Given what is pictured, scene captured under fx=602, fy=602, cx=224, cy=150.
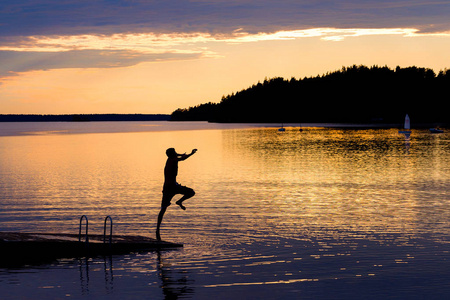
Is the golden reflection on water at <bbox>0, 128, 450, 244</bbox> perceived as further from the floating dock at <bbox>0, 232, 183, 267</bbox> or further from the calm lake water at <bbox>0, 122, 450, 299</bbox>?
the floating dock at <bbox>0, 232, 183, 267</bbox>

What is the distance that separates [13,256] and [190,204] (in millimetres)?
13894

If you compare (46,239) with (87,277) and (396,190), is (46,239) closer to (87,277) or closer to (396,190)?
(87,277)

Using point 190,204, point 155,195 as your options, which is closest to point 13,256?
point 190,204

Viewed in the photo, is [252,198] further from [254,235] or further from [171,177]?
[171,177]

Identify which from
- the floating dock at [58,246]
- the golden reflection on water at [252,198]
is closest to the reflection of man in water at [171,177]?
the floating dock at [58,246]

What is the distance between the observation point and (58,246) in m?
19.2

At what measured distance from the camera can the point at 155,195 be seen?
36.6 meters

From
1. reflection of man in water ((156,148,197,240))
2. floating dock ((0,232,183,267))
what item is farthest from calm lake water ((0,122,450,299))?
reflection of man in water ((156,148,197,240))

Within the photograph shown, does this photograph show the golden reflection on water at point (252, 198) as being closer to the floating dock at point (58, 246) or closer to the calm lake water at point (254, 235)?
the calm lake water at point (254, 235)

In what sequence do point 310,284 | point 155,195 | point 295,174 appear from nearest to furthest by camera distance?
point 310,284, point 155,195, point 295,174

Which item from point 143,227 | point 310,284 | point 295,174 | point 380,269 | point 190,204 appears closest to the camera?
point 310,284

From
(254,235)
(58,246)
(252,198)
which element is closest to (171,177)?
(254,235)

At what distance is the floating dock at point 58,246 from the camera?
18.7m

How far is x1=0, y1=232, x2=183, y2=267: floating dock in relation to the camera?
61.4 feet
